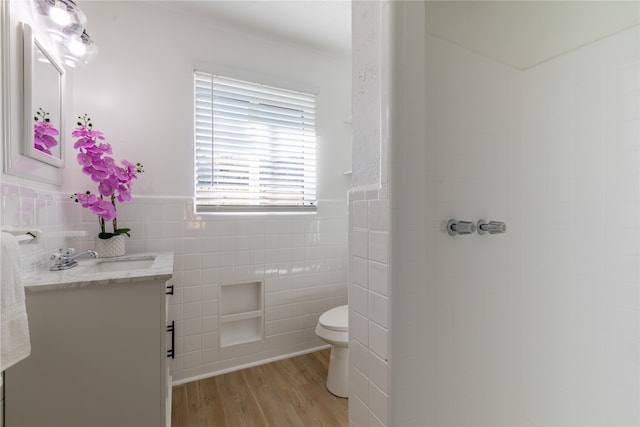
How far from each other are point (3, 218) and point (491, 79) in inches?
78.3

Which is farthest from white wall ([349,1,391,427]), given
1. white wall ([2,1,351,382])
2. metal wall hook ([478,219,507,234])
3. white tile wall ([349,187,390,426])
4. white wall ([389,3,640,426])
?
white wall ([2,1,351,382])

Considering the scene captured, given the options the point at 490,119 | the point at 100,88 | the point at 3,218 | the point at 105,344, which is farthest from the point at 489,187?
the point at 100,88

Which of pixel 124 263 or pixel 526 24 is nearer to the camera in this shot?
pixel 526 24

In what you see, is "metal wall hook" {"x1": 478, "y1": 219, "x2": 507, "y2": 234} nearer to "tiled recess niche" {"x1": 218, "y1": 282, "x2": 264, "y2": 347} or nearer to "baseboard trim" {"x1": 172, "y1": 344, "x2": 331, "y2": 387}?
"tiled recess niche" {"x1": 218, "y1": 282, "x2": 264, "y2": 347}

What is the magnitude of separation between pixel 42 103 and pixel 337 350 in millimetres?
1998

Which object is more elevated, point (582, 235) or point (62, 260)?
point (582, 235)

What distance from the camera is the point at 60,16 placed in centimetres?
130

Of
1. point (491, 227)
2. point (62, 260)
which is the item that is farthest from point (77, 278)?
point (491, 227)

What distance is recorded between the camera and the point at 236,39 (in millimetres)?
2002

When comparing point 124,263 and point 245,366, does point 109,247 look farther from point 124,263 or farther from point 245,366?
point 245,366

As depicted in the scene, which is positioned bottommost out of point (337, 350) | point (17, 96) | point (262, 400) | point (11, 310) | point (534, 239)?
point (262, 400)

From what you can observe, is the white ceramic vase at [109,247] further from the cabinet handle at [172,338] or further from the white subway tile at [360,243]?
the white subway tile at [360,243]

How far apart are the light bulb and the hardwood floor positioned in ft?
6.88

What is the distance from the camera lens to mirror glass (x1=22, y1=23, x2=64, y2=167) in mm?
1115
